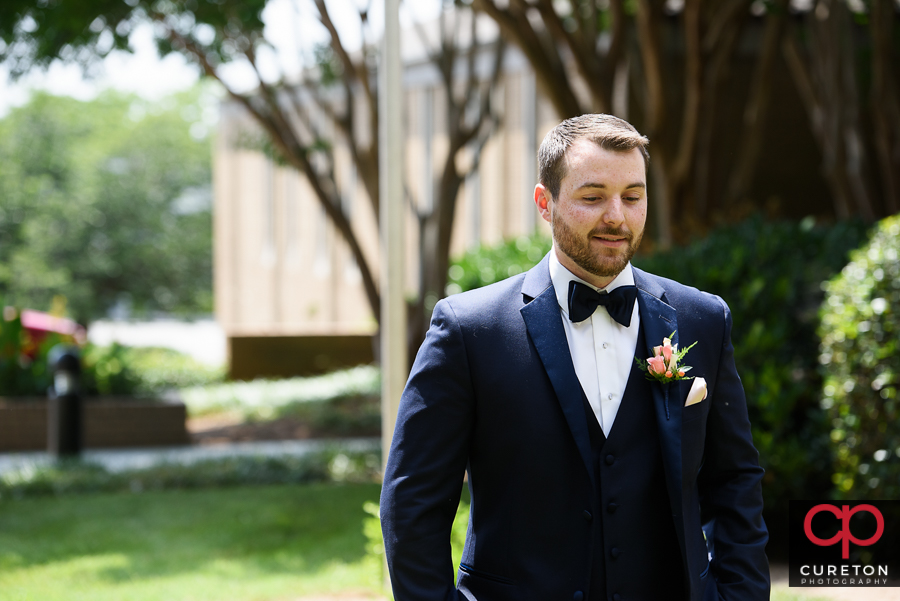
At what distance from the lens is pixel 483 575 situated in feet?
7.41

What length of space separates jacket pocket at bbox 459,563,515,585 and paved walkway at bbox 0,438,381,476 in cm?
840

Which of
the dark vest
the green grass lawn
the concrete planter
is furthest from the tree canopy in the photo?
the dark vest

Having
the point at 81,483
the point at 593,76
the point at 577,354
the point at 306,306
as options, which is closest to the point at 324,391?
the point at 81,483

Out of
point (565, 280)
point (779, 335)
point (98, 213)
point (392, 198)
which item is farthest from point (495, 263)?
point (98, 213)

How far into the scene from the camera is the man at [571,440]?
216cm

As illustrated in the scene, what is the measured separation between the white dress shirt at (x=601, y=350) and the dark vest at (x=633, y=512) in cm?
3

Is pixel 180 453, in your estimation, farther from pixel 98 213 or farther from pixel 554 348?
pixel 98 213

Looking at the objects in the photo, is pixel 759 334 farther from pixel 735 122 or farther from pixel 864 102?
pixel 735 122

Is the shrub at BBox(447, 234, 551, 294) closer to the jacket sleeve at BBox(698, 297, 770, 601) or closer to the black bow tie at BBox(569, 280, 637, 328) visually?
the jacket sleeve at BBox(698, 297, 770, 601)

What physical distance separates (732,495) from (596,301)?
61cm

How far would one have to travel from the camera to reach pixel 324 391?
16766 millimetres

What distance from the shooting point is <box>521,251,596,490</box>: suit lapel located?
7.08ft

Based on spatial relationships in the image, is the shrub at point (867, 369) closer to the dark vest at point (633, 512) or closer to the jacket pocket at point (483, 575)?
the dark vest at point (633, 512)

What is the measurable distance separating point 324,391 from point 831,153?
9770 mm
